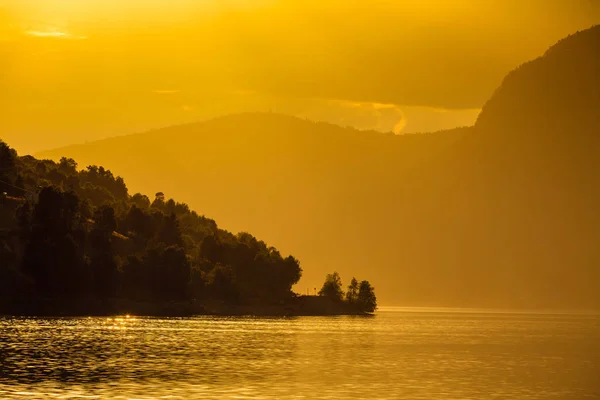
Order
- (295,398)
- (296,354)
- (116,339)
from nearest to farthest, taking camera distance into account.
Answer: (295,398)
(296,354)
(116,339)

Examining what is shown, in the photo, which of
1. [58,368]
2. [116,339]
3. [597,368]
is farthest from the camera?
[116,339]

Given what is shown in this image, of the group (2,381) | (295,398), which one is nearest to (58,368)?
(2,381)

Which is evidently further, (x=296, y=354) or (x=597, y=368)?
(x=296, y=354)

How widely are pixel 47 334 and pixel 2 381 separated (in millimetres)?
77655

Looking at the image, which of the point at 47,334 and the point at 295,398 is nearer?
the point at 295,398

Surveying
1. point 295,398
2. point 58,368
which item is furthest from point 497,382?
point 58,368

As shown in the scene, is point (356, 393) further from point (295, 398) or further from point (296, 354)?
point (296, 354)

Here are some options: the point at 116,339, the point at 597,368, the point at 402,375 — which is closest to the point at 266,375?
the point at 402,375

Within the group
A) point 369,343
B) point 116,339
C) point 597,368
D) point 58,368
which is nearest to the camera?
point 58,368

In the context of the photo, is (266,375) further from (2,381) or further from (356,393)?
(2,381)

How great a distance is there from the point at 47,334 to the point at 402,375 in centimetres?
7731

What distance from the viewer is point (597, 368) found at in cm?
14162

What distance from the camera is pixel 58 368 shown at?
117438mm

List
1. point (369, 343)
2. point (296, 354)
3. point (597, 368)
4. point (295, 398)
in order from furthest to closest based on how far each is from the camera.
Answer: point (369, 343), point (296, 354), point (597, 368), point (295, 398)
